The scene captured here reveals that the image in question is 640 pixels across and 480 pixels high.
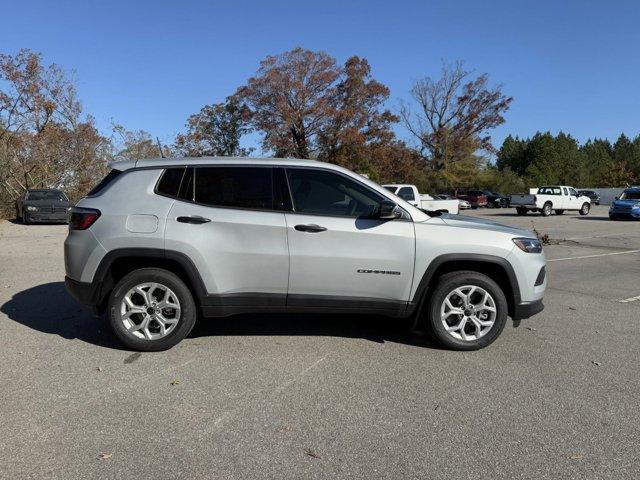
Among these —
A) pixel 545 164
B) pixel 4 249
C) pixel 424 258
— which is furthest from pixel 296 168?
pixel 545 164

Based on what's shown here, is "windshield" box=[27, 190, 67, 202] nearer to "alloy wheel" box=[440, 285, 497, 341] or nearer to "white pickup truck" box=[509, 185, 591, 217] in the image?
"alloy wheel" box=[440, 285, 497, 341]

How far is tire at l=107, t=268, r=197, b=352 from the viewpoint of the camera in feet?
15.6

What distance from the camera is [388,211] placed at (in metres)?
4.66

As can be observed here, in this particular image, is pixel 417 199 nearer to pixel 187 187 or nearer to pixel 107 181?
pixel 187 187

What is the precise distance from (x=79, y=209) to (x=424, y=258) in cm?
323

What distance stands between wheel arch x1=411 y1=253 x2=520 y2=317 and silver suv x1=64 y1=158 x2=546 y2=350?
0.01m

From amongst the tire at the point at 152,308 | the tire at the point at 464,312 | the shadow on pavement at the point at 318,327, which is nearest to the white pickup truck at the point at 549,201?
the shadow on pavement at the point at 318,327

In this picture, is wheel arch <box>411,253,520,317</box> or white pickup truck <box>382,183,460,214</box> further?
white pickup truck <box>382,183,460,214</box>

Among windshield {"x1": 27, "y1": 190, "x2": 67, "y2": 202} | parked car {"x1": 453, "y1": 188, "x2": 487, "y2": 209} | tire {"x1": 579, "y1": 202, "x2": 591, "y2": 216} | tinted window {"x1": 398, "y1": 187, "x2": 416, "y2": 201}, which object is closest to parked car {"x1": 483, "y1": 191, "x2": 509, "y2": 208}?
parked car {"x1": 453, "y1": 188, "x2": 487, "y2": 209}

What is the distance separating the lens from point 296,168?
195 inches

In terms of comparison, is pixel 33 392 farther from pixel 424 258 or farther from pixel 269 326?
pixel 424 258

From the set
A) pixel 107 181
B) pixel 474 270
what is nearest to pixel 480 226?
pixel 474 270

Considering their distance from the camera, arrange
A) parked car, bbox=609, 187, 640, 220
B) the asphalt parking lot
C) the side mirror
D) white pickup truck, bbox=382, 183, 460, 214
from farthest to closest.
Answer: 1. parked car, bbox=609, 187, 640, 220
2. white pickup truck, bbox=382, 183, 460, 214
3. the side mirror
4. the asphalt parking lot

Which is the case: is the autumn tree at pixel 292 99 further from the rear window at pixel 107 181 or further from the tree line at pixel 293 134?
the rear window at pixel 107 181
